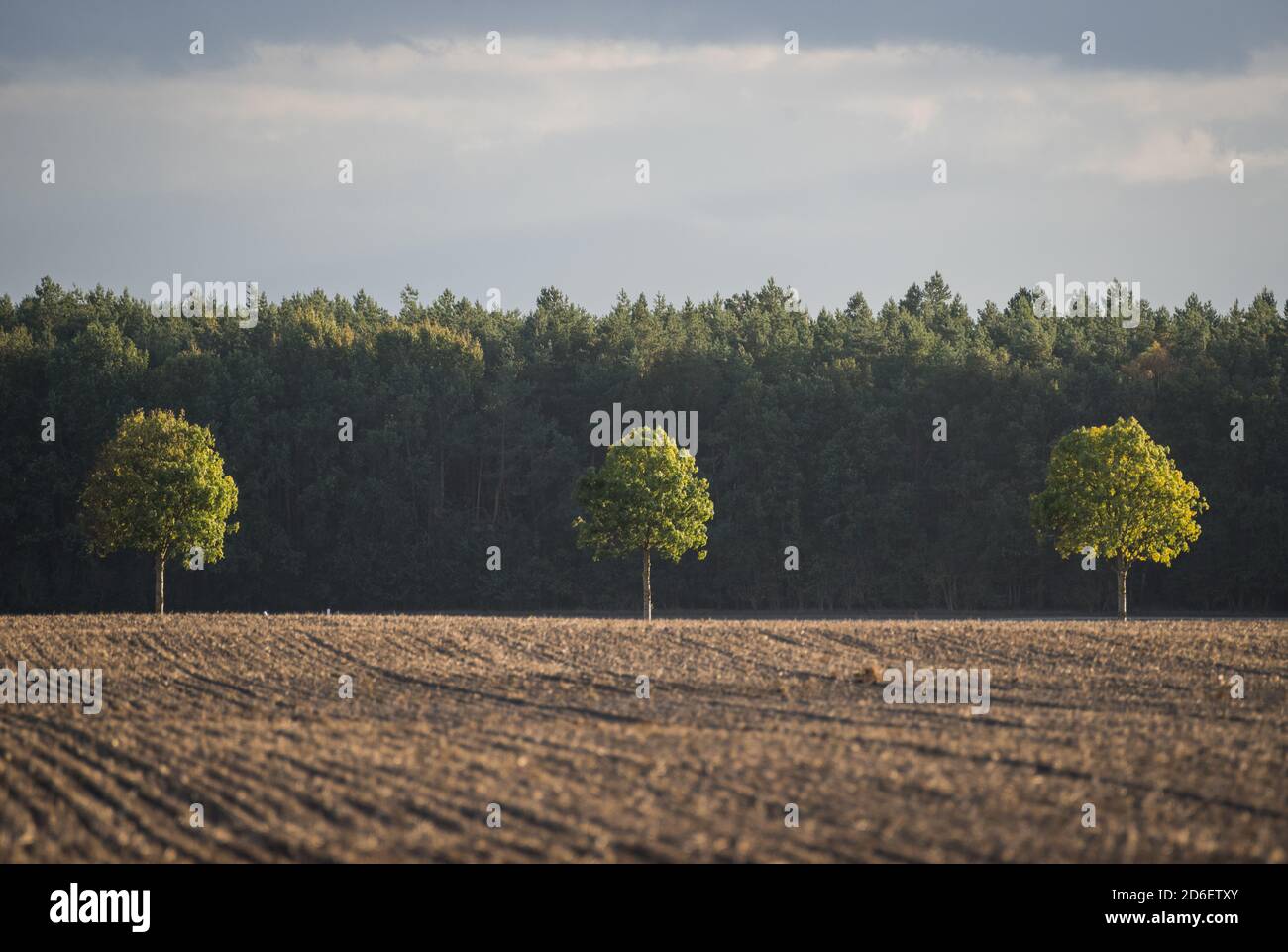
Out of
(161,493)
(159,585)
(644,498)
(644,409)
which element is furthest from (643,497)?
(644,409)

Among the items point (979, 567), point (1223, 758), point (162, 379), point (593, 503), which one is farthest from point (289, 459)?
point (1223, 758)

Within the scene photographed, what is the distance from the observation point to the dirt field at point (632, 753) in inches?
770

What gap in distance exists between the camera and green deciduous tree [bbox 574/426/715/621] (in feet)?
213

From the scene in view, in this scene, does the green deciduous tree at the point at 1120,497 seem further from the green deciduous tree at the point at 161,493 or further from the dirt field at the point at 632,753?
the green deciduous tree at the point at 161,493

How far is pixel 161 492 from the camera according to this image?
206 ft

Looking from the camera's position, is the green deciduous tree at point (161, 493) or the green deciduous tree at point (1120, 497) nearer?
the green deciduous tree at point (161, 493)

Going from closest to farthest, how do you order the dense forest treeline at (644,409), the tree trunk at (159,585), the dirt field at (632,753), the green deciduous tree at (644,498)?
the dirt field at (632,753)
the tree trunk at (159,585)
the green deciduous tree at (644,498)
the dense forest treeline at (644,409)

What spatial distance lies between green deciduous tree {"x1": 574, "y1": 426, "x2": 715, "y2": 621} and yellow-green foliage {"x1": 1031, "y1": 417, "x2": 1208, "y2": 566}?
17.8m

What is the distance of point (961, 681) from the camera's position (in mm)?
40625

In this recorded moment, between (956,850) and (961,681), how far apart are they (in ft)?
73.8

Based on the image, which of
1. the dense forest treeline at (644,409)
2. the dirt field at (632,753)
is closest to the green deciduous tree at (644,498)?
the dirt field at (632,753)

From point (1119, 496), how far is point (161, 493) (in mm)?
45345

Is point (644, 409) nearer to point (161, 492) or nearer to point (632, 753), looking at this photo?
point (161, 492)
